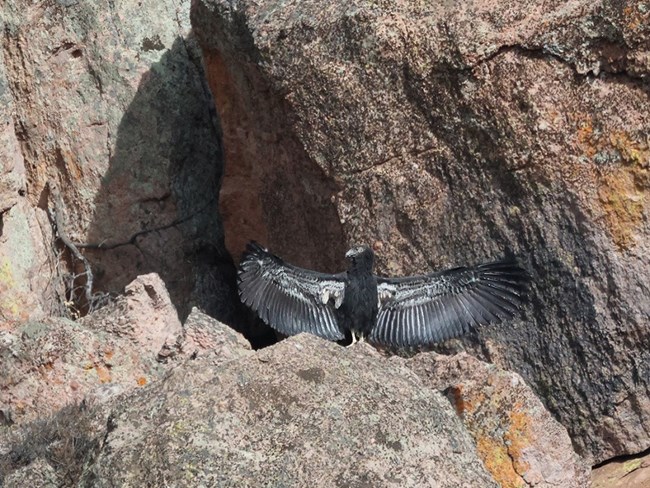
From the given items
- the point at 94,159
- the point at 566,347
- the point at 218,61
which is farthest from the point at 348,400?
the point at 94,159

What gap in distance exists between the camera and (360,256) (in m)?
8.20

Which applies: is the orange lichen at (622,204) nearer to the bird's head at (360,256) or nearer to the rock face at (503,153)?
the rock face at (503,153)

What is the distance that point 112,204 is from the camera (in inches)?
398

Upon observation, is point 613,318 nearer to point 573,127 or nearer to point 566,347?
point 566,347

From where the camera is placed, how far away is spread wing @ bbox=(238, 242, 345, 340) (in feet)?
28.5

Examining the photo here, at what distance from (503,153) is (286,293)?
1.79 meters

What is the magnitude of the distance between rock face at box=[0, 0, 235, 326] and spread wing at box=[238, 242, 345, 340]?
127cm

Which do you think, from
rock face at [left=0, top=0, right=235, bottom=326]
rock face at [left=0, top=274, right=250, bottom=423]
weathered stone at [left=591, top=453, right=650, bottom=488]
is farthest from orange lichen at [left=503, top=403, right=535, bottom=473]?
rock face at [left=0, top=0, right=235, bottom=326]

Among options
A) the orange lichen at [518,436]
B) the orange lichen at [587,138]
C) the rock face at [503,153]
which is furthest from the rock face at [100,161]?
the orange lichen at [518,436]

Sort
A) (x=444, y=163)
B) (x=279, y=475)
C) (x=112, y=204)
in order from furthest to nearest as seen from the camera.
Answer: (x=112, y=204) < (x=444, y=163) < (x=279, y=475)

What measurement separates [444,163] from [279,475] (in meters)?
3.40

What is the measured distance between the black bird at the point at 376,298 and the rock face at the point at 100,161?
4.28 feet

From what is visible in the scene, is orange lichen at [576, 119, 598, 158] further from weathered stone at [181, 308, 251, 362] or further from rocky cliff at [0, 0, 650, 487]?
weathered stone at [181, 308, 251, 362]

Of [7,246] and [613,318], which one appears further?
[7,246]
